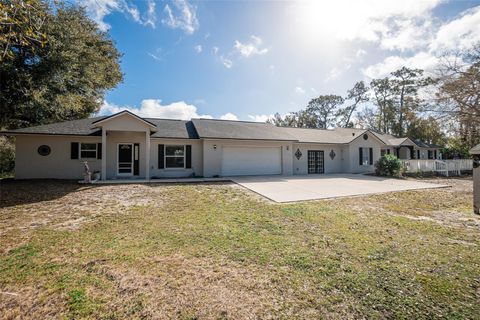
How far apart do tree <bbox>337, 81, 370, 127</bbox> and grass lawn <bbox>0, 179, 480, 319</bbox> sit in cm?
3751

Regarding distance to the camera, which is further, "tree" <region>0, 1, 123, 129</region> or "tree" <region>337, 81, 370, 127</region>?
"tree" <region>337, 81, 370, 127</region>

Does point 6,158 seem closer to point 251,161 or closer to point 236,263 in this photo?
point 251,161

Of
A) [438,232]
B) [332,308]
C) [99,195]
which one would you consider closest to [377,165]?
[438,232]

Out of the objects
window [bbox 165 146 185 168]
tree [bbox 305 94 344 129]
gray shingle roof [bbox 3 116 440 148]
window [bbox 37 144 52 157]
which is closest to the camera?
window [bbox 37 144 52 157]

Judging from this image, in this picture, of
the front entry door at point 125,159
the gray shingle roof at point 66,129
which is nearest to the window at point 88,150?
the gray shingle roof at point 66,129

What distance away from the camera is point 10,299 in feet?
8.39

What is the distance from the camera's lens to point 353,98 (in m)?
39.2

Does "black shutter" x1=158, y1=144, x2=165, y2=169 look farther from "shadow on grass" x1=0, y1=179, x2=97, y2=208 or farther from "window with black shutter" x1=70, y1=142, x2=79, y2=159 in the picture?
"window with black shutter" x1=70, y1=142, x2=79, y2=159

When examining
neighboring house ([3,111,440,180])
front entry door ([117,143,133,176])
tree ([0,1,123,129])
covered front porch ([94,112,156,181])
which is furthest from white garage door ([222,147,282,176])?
tree ([0,1,123,129])

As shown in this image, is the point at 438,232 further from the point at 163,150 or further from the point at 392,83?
the point at 392,83

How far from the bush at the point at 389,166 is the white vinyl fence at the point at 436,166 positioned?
68.1 inches

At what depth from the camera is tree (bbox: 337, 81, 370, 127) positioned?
38056 millimetres

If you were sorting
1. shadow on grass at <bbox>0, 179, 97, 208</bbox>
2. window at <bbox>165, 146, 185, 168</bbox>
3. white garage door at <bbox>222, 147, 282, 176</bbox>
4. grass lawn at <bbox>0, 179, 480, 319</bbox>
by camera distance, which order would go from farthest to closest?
white garage door at <bbox>222, 147, 282, 176</bbox> → window at <bbox>165, 146, 185, 168</bbox> → shadow on grass at <bbox>0, 179, 97, 208</bbox> → grass lawn at <bbox>0, 179, 480, 319</bbox>

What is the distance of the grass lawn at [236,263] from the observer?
8.18 feet
